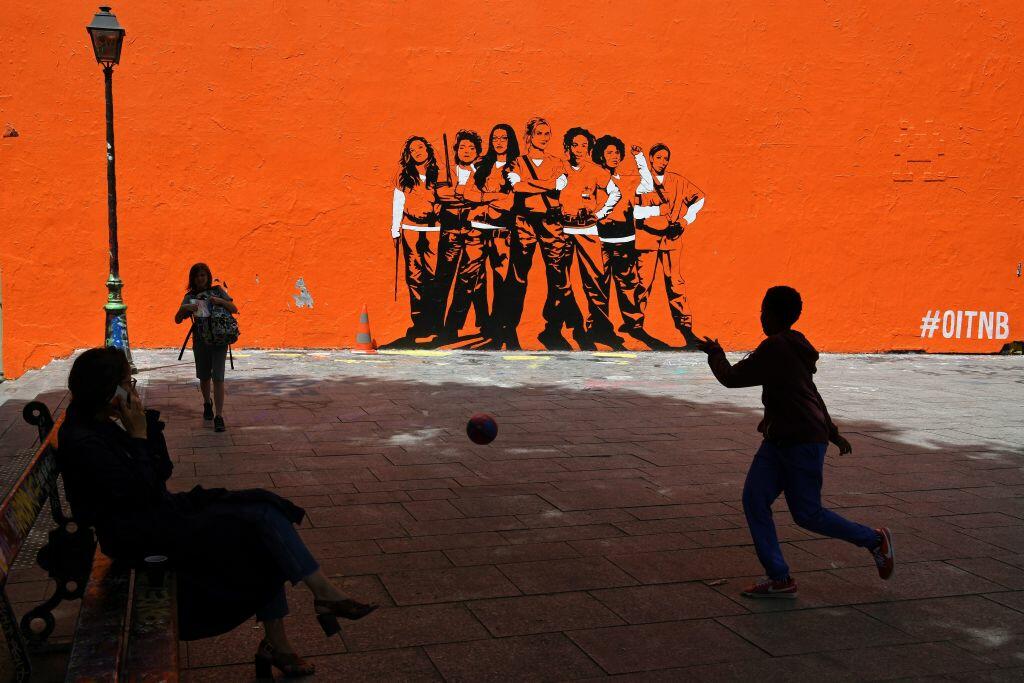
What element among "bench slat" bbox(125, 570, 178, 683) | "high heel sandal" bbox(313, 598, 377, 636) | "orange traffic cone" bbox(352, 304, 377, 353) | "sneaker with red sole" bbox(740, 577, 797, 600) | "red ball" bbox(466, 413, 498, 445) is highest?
"bench slat" bbox(125, 570, 178, 683)

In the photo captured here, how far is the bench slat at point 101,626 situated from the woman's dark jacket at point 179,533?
0.10m

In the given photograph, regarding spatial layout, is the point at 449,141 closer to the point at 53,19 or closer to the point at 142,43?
the point at 142,43

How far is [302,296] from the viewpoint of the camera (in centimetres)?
1579

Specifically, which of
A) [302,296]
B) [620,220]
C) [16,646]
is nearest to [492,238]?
[620,220]

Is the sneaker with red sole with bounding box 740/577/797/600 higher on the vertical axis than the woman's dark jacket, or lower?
lower

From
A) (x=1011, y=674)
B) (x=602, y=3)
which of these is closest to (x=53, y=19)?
(x=602, y=3)

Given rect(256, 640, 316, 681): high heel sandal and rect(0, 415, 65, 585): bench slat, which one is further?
rect(256, 640, 316, 681): high heel sandal

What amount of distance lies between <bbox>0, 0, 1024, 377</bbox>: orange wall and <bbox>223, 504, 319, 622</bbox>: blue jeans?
1217cm

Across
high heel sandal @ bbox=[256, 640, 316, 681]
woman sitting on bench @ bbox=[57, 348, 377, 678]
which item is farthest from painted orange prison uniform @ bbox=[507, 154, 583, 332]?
woman sitting on bench @ bbox=[57, 348, 377, 678]

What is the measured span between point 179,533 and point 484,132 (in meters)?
13.0

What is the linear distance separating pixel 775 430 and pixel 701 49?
1273 centimetres

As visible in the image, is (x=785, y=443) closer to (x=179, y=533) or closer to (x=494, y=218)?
(x=179, y=533)

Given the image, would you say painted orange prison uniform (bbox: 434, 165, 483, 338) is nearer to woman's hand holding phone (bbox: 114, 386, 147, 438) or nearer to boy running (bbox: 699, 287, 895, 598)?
boy running (bbox: 699, 287, 895, 598)

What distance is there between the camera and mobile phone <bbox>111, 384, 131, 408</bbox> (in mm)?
4121
